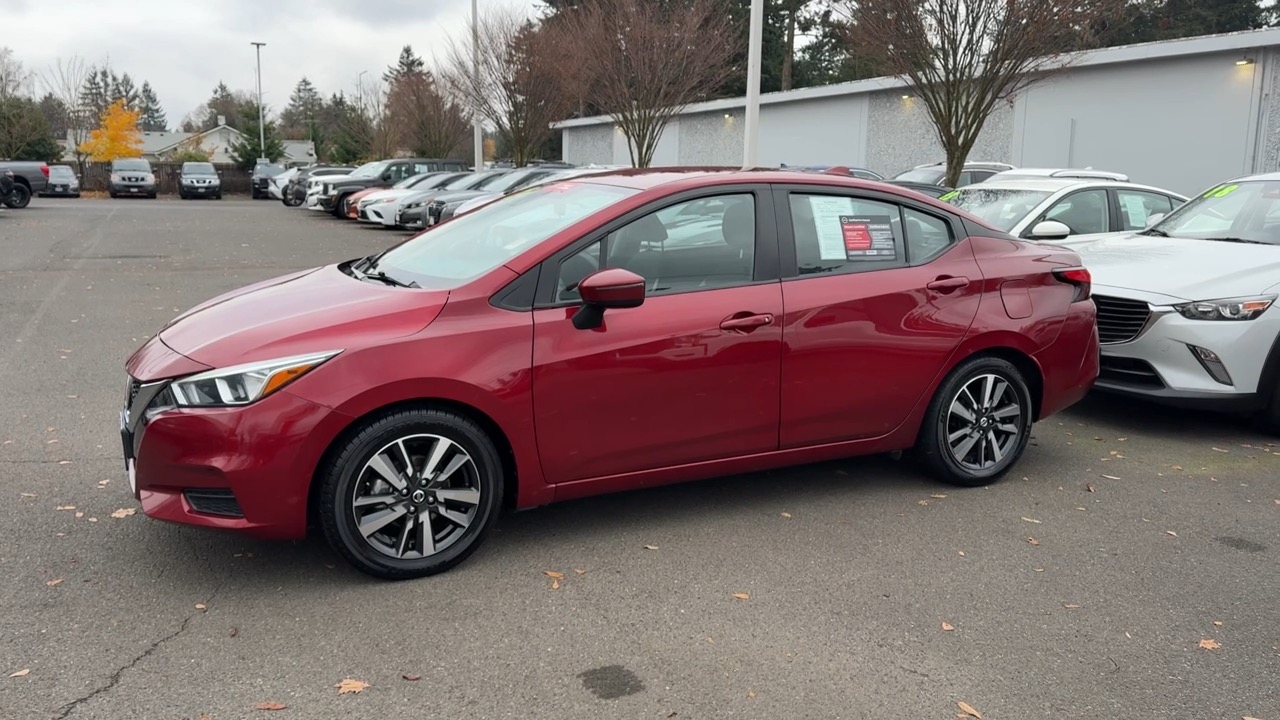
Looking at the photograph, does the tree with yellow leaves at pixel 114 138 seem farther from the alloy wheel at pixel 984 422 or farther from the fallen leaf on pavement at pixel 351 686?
the fallen leaf on pavement at pixel 351 686

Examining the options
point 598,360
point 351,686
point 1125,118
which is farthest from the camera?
point 1125,118

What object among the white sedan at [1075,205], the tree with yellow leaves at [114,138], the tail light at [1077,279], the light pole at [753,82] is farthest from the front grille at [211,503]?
the tree with yellow leaves at [114,138]

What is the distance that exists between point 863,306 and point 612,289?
1.43 m

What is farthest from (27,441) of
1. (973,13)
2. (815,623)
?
(973,13)

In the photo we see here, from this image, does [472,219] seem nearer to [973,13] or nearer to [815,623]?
[815,623]

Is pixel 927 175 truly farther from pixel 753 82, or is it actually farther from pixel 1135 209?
pixel 1135 209

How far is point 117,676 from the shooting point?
3240 millimetres

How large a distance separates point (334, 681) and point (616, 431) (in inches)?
60.9

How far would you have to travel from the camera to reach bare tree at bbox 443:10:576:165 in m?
27.3

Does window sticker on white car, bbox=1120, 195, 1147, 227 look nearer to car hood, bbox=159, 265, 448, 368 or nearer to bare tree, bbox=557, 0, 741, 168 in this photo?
car hood, bbox=159, 265, 448, 368

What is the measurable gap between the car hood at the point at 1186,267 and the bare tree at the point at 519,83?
2152cm

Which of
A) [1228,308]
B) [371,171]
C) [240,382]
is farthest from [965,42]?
[371,171]

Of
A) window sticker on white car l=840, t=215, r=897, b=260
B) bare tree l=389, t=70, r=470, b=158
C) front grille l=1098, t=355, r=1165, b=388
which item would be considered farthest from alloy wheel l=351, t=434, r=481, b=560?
bare tree l=389, t=70, r=470, b=158

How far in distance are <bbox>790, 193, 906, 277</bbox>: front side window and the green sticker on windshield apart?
405 centimetres
